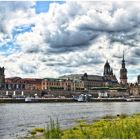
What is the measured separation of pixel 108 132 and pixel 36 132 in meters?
12.2

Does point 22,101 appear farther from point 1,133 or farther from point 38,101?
point 1,133

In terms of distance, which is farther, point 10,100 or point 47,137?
point 10,100

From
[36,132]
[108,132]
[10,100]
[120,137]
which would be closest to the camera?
[120,137]

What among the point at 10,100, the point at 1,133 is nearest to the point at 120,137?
the point at 1,133

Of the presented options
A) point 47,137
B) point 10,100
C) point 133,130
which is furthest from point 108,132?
point 10,100

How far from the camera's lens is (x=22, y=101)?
182 m

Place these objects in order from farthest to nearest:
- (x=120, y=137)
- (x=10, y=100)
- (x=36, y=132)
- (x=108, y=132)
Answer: (x=10, y=100) < (x=36, y=132) < (x=108, y=132) < (x=120, y=137)

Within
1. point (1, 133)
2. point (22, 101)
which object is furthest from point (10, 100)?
point (1, 133)

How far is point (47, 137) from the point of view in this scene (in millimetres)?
23125

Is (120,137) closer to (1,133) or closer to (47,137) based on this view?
(47,137)

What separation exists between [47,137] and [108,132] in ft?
12.0

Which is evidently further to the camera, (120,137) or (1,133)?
(1,133)

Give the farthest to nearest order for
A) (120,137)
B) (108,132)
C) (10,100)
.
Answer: (10,100)
(108,132)
(120,137)

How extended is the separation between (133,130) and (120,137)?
292 cm
